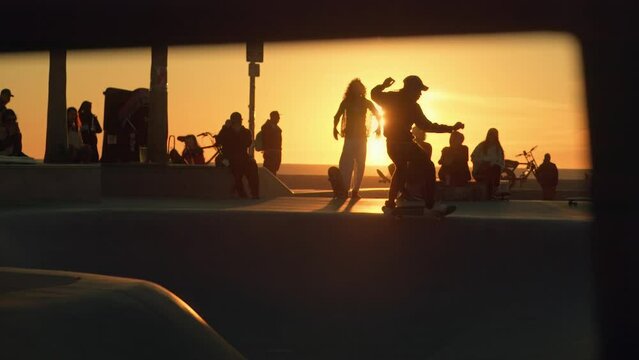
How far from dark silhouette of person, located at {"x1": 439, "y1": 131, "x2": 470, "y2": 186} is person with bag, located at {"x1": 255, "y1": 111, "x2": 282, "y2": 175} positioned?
325cm

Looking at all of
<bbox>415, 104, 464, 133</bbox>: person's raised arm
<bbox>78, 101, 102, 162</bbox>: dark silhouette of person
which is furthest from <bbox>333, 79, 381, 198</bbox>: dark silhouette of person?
<bbox>78, 101, 102, 162</bbox>: dark silhouette of person

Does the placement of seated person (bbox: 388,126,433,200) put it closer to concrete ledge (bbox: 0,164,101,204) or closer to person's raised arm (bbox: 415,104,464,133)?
person's raised arm (bbox: 415,104,464,133)

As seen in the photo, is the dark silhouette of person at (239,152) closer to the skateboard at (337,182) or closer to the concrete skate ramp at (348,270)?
the skateboard at (337,182)

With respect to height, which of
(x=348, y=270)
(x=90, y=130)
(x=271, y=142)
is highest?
(x=90, y=130)

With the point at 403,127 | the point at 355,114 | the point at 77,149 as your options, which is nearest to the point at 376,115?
the point at 355,114

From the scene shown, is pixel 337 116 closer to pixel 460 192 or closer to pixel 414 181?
pixel 414 181

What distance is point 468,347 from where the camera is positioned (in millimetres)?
8383

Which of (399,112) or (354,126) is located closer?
(399,112)

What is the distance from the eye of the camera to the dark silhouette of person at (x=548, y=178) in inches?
848

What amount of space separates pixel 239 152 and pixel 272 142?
1827 millimetres

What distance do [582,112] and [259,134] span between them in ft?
59.8

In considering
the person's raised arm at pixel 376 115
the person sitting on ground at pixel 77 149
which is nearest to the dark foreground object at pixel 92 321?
the person's raised arm at pixel 376 115

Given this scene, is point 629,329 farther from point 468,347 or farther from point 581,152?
point 468,347

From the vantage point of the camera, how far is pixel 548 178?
2164 cm
